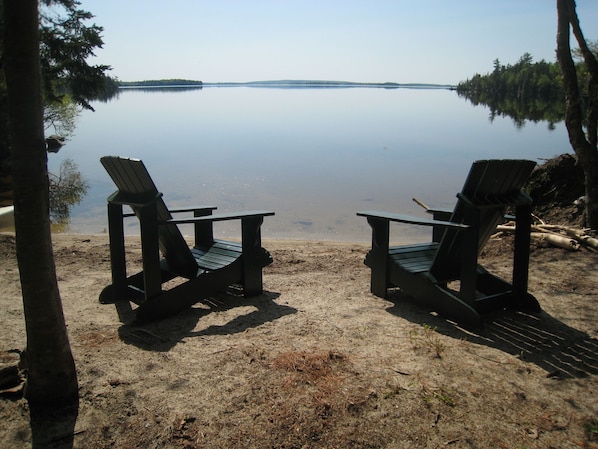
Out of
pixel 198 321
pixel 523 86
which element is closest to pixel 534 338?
pixel 198 321

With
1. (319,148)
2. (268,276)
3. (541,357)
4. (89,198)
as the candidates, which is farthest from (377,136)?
(541,357)

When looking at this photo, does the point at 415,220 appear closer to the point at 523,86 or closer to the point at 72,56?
the point at 72,56

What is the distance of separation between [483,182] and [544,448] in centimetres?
215

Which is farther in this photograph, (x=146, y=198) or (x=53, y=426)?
(x=146, y=198)

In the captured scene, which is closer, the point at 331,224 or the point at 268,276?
the point at 268,276

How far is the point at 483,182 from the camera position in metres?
4.17

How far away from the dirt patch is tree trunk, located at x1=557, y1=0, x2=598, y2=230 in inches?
83.2

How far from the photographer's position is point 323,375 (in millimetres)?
3246

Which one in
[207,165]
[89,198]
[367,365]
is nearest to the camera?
[367,365]

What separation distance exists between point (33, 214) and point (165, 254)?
7.77 feet

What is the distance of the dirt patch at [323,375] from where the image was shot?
8.75 feet

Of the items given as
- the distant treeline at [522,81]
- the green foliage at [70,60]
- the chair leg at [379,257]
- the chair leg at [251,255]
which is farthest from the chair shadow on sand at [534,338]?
the distant treeline at [522,81]

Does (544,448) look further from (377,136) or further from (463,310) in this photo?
(377,136)

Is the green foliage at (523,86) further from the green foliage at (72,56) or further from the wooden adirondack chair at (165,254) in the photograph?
the wooden adirondack chair at (165,254)
